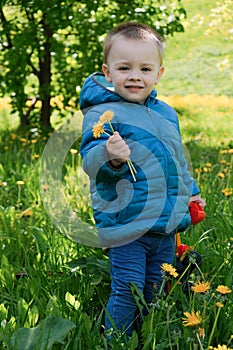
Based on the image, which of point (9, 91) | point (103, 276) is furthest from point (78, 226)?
point (9, 91)

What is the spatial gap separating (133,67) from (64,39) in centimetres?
339

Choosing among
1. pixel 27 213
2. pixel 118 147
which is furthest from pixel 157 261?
pixel 27 213

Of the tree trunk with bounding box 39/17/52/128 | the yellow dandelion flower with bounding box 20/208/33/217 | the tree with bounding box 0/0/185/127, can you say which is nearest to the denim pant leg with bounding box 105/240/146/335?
the yellow dandelion flower with bounding box 20/208/33/217

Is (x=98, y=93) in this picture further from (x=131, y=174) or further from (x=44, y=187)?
(x=44, y=187)

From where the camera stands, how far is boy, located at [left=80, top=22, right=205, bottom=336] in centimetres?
216

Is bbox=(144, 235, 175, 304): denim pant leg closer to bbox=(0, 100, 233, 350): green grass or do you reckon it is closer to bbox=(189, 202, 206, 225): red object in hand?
bbox=(0, 100, 233, 350): green grass

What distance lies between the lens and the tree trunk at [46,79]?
5.38 metres

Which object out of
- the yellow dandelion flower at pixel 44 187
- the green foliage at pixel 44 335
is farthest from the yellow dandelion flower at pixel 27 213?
the green foliage at pixel 44 335

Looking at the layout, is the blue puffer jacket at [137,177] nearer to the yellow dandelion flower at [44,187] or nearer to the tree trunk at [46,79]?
the yellow dandelion flower at [44,187]

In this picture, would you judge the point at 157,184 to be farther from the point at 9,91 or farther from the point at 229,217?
the point at 9,91

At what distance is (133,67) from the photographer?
88.3 inches

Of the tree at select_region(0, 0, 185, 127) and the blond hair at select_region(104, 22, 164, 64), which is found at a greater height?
the tree at select_region(0, 0, 185, 127)

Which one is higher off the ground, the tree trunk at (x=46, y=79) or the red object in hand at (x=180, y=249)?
the tree trunk at (x=46, y=79)

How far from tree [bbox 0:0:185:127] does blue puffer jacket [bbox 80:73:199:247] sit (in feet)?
9.21
